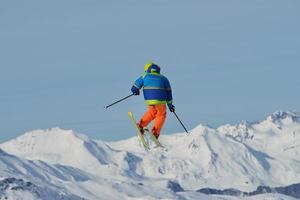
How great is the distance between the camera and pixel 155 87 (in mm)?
36688

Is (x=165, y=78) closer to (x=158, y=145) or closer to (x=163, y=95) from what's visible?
(x=163, y=95)

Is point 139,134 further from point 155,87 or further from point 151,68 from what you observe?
point 151,68

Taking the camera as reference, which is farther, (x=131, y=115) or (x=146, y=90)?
(x=131, y=115)

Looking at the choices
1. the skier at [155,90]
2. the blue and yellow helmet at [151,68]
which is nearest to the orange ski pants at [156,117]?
the skier at [155,90]

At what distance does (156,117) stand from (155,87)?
93.1 inches

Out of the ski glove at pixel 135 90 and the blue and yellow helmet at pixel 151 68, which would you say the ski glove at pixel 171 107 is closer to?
the ski glove at pixel 135 90

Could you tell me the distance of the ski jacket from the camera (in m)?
36.7

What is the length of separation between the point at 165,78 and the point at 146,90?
1.07 metres

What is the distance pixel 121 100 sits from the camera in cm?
3794

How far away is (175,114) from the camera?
3697cm

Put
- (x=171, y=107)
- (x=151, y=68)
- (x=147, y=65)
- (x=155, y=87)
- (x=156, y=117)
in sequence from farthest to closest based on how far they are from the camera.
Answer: (x=156, y=117)
(x=171, y=107)
(x=147, y=65)
(x=151, y=68)
(x=155, y=87)

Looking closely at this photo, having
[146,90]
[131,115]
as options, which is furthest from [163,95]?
[131,115]

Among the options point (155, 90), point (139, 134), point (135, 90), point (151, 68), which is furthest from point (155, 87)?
point (139, 134)

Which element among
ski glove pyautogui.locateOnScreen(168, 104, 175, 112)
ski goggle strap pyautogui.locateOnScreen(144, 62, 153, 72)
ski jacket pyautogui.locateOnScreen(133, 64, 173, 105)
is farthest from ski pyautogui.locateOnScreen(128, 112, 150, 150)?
ski goggle strap pyautogui.locateOnScreen(144, 62, 153, 72)
